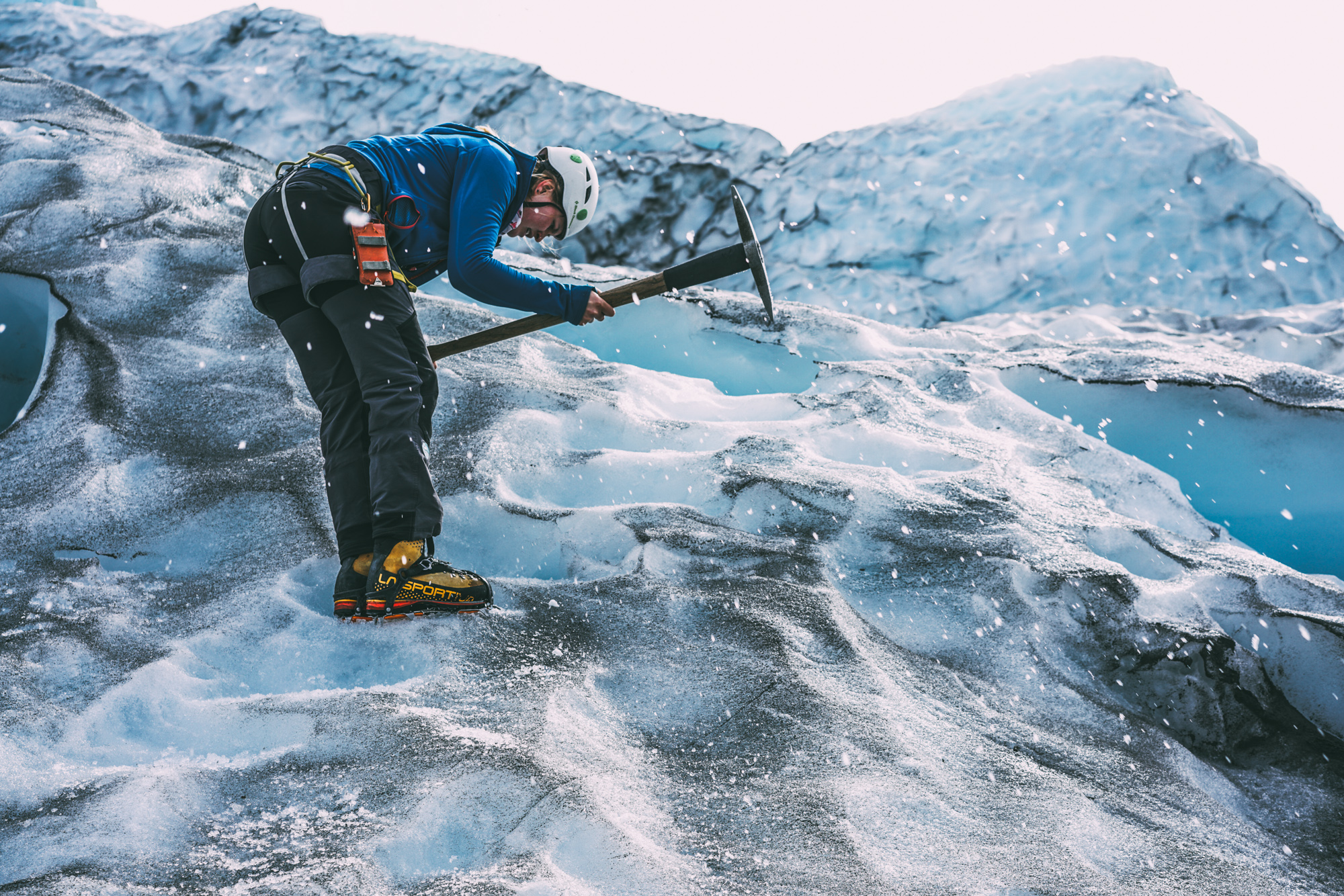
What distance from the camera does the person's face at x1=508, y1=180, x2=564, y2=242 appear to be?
2264 millimetres

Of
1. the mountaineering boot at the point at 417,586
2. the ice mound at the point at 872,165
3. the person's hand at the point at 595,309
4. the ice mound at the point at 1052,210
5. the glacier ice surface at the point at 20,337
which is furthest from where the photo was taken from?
the ice mound at the point at 872,165

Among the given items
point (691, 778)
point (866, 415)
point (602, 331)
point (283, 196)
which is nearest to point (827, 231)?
point (602, 331)

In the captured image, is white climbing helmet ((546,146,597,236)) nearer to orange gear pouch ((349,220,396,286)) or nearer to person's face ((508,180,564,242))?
person's face ((508,180,564,242))

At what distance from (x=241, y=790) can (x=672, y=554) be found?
1235 mm

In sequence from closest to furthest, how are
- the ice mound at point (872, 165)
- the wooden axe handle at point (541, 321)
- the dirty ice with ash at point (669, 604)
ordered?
the dirty ice with ash at point (669, 604) < the wooden axe handle at point (541, 321) < the ice mound at point (872, 165)

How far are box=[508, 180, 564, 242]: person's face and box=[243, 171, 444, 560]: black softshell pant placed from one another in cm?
48

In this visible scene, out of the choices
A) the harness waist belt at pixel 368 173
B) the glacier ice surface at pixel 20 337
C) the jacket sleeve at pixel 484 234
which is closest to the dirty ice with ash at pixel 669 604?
the glacier ice surface at pixel 20 337

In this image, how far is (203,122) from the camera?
9133 millimetres

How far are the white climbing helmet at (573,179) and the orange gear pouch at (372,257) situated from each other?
596 millimetres

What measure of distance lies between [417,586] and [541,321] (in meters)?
0.98

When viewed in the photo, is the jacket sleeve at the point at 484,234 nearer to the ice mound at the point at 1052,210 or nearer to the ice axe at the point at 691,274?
the ice axe at the point at 691,274

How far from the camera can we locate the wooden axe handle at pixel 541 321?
7.72ft

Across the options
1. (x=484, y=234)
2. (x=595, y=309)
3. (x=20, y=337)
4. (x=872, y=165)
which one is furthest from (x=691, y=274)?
(x=872, y=165)

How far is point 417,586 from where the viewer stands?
1.80 metres
